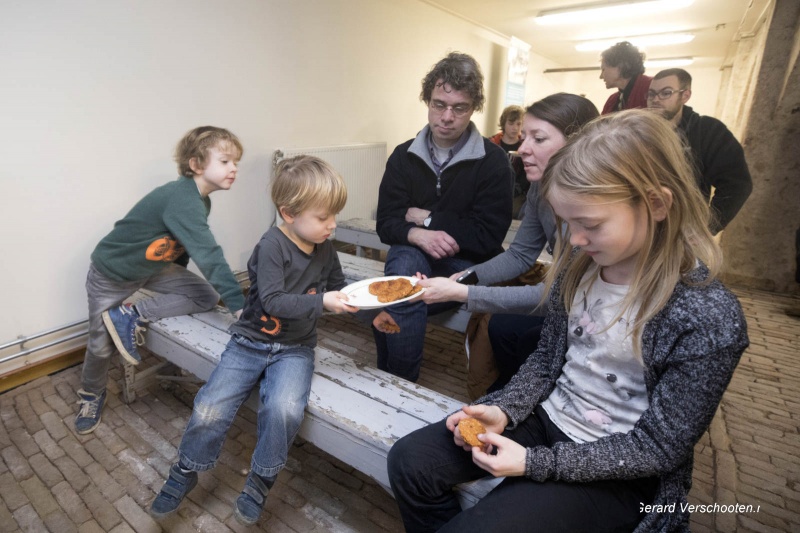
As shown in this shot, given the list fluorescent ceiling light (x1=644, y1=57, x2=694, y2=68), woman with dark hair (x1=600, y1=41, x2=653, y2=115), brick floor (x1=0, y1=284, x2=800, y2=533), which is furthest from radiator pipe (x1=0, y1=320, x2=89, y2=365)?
fluorescent ceiling light (x1=644, y1=57, x2=694, y2=68)

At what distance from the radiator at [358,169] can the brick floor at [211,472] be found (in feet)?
8.29

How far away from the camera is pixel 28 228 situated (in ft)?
7.57

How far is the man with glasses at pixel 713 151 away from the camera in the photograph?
2.65 m

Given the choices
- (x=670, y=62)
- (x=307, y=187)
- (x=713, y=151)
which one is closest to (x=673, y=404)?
(x=307, y=187)

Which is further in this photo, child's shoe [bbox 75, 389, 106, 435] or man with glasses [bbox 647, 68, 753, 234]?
man with glasses [bbox 647, 68, 753, 234]

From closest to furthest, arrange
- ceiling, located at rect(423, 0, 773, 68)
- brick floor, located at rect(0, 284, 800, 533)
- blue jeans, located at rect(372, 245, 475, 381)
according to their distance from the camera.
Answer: brick floor, located at rect(0, 284, 800, 533) < blue jeans, located at rect(372, 245, 475, 381) < ceiling, located at rect(423, 0, 773, 68)

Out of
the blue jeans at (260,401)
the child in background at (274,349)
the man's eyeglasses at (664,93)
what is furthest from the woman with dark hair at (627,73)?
the blue jeans at (260,401)

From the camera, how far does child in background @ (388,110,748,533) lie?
870mm

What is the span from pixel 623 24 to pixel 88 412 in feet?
25.6

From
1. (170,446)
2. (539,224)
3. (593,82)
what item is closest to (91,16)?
(170,446)

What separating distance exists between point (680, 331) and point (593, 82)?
13.8 m

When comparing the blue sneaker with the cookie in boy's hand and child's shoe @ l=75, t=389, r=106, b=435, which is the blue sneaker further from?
the cookie in boy's hand

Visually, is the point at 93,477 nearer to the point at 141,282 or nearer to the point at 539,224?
the point at 141,282

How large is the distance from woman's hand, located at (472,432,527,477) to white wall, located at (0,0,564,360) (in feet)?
8.80
